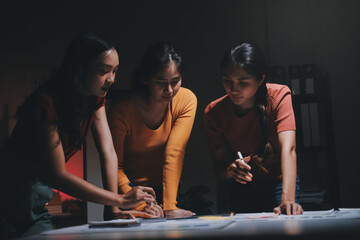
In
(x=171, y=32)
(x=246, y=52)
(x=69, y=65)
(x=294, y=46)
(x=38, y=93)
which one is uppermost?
(x=171, y=32)

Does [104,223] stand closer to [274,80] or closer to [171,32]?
[274,80]

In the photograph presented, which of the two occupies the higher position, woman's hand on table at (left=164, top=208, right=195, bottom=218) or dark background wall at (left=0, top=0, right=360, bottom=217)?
dark background wall at (left=0, top=0, right=360, bottom=217)

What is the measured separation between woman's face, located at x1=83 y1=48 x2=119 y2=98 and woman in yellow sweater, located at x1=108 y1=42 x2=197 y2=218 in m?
0.28

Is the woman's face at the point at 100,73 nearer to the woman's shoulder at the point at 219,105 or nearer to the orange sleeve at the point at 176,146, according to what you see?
the orange sleeve at the point at 176,146

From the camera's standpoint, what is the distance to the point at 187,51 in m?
3.31

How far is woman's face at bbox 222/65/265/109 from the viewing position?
1.74 m

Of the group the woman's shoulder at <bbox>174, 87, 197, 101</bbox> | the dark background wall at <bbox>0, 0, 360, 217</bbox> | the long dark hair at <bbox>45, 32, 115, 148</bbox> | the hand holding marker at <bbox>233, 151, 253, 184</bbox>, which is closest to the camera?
the long dark hair at <bbox>45, 32, 115, 148</bbox>

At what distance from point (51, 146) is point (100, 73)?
0.36 meters

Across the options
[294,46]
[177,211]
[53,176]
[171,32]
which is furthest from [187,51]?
[53,176]

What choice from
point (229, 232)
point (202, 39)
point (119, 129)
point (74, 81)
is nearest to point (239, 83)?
point (119, 129)

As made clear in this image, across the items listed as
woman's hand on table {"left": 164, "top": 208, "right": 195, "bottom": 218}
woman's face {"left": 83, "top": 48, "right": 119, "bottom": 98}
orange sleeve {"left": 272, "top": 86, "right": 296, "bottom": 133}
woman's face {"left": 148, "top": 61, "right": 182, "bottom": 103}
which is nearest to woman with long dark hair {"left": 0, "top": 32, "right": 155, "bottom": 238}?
woman's face {"left": 83, "top": 48, "right": 119, "bottom": 98}

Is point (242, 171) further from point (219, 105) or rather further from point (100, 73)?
point (100, 73)

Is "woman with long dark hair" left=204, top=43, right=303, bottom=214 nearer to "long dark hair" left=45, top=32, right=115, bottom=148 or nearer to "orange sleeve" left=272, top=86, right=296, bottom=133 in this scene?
"orange sleeve" left=272, top=86, right=296, bottom=133

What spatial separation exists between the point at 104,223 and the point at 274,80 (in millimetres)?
1893
